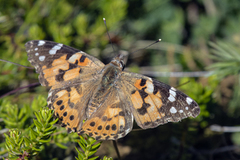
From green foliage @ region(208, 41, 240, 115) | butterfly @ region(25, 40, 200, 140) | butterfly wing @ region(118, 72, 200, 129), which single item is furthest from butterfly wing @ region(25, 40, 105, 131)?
green foliage @ region(208, 41, 240, 115)

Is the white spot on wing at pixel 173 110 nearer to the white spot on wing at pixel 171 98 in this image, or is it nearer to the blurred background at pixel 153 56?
the white spot on wing at pixel 171 98

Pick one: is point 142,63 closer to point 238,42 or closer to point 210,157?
point 238,42

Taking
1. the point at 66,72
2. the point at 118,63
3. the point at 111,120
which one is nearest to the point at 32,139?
the point at 111,120

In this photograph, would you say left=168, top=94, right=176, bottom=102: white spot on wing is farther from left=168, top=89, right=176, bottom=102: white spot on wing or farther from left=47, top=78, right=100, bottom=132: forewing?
left=47, top=78, right=100, bottom=132: forewing

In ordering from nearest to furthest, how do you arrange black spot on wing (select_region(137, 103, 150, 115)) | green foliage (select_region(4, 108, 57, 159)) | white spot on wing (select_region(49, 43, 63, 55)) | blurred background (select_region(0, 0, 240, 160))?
green foliage (select_region(4, 108, 57, 159)) < black spot on wing (select_region(137, 103, 150, 115)) < white spot on wing (select_region(49, 43, 63, 55)) < blurred background (select_region(0, 0, 240, 160))

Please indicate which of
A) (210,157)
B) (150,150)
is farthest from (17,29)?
(210,157)
